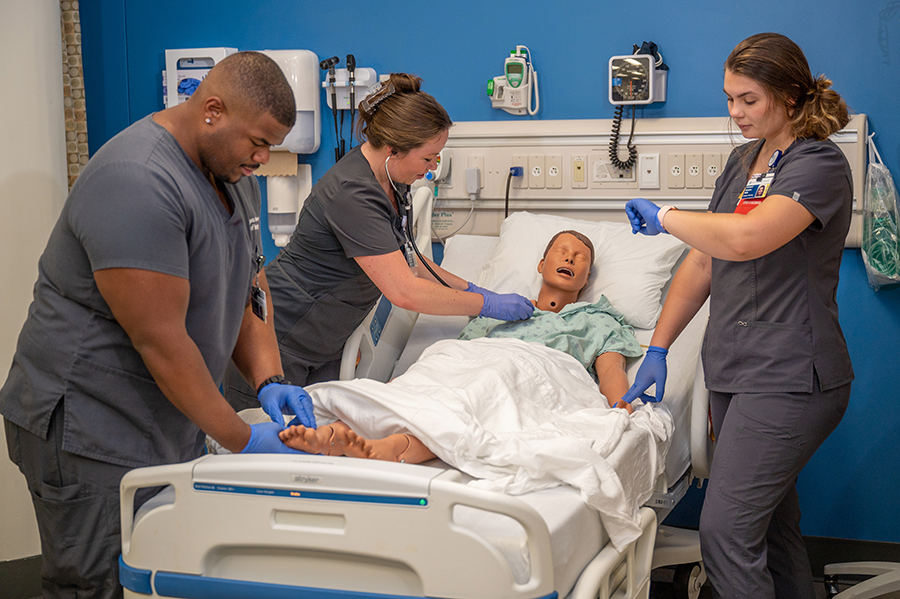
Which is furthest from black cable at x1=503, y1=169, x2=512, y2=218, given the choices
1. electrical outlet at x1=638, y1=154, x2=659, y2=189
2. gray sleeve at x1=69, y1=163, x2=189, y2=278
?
gray sleeve at x1=69, y1=163, x2=189, y2=278

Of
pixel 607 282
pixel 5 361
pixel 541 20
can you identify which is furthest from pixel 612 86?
pixel 5 361

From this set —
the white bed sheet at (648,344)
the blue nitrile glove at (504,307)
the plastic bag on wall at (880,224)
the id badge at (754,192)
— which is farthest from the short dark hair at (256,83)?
the plastic bag on wall at (880,224)

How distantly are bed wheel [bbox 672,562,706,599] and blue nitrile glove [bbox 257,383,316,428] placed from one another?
1.44m

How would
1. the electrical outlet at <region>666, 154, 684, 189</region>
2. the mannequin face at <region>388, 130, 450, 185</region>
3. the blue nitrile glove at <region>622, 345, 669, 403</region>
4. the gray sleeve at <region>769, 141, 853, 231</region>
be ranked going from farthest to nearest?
the electrical outlet at <region>666, 154, 684, 189</region>, the mannequin face at <region>388, 130, 450, 185</region>, the blue nitrile glove at <region>622, 345, 669, 403</region>, the gray sleeve at <region>769, 141, 853, 231</region>

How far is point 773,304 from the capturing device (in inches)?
72.1

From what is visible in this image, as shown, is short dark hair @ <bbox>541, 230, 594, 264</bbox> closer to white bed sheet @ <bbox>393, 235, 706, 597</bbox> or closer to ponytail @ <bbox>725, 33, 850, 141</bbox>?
white bed sheet @ <bbox>393, 235, 706, 597</bbox>

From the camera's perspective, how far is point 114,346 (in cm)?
146

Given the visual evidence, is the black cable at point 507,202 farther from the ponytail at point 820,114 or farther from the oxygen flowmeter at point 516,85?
the ponytail at point 820,114

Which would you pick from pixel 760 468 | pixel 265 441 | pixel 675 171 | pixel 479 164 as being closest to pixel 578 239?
pixel 675 171

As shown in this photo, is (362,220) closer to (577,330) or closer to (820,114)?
(577,330)

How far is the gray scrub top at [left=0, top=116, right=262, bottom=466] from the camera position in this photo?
1331 millimetres

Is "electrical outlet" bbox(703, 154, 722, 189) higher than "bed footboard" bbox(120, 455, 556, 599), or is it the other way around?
"electrical outlet" bbox(703, 154, 722, 189)

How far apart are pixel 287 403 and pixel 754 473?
1.07 metres

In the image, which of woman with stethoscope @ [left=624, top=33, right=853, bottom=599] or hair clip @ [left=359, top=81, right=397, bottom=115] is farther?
hair clip @ [left=359, top=81, right=397, bottom=115]
